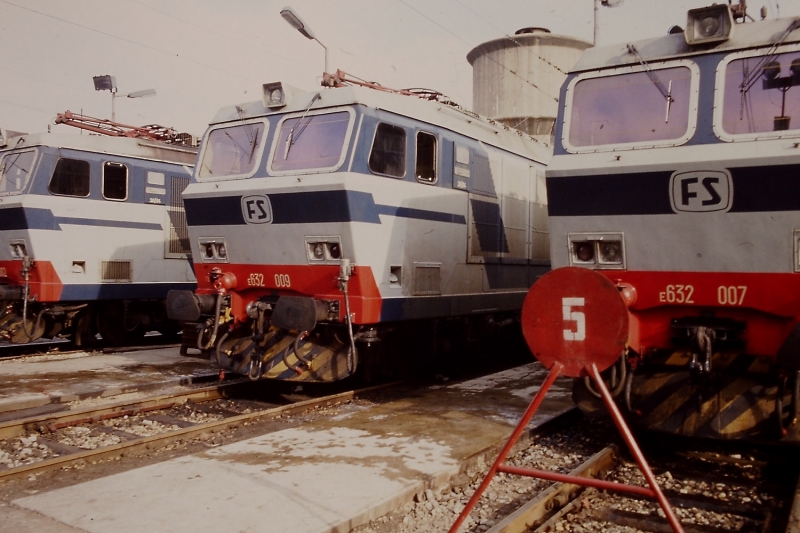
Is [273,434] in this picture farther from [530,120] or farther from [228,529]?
[530,120]

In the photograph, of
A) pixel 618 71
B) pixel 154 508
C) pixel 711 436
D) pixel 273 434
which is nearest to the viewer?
pixel 154 508

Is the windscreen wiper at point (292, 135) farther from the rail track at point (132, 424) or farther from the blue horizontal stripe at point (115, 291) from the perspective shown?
the blue horizontal stripe at point (115, 291)

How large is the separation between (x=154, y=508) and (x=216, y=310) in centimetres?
415

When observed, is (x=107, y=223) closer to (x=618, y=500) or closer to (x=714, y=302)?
(x=618, y=500)

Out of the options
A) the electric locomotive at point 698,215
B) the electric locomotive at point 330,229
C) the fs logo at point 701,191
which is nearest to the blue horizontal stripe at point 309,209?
the electric locomotive at point 330,229

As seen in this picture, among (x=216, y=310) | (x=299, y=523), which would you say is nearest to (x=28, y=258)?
(x=216, y=310)

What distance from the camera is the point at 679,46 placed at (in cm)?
614

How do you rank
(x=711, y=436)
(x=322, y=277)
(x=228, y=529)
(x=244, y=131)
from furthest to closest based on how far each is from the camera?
(x=244, y=131), (x=322, y=277), (x=711, y=436), (x=228, y=529)

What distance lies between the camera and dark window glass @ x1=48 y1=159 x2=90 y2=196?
12398mm

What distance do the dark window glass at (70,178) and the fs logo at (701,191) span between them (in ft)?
34.8

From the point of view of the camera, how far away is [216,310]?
873 cm

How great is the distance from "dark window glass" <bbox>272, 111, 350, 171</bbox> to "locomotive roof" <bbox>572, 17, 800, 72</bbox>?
2.87 m

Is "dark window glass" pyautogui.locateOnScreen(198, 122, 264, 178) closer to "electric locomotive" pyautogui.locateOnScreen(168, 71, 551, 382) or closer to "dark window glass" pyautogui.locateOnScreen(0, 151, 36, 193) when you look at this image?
"electric locomotive" pyautogui.locateOnScreen(168, 71, 551, 382)

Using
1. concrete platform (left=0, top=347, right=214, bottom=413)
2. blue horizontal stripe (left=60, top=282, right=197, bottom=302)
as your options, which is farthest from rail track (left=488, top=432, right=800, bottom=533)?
blue horizontal stripe (left=60, top=282, right=197, bottom=302)
